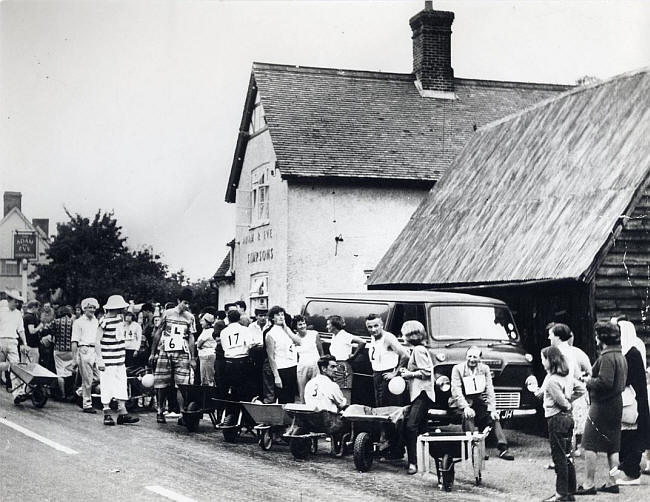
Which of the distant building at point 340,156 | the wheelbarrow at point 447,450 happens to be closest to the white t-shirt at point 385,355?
the wheelbarrow at point 447,450

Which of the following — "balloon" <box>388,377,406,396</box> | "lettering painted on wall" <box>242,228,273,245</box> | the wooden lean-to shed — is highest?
"lettering painted on wall" <box>242,228,273,245</box>

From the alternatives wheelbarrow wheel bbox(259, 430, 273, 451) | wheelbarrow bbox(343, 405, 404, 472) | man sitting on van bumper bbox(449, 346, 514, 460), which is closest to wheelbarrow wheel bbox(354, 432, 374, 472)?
wheelbarrow bbox(343, 405, 404, 472)

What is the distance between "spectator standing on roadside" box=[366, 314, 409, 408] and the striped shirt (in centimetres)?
478

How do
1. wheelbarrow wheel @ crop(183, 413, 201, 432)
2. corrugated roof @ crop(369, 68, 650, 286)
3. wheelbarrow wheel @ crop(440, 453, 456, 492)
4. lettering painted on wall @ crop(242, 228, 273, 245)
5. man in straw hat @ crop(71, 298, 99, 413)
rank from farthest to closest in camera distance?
lettering painted on wall @ crop(242, 228, 273, 245) → man in straw hat @ crop(71, 298, 99, 413) → corrugated roof @ crop(369, 68, 650, 286) → wheelbarrow wheel @ crop(183, 413, 201, 432) → wheelbarrow wheel @ crop(440, 453, 456, 492)

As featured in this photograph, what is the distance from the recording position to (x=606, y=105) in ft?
60.7

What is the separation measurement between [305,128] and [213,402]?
14830 mm

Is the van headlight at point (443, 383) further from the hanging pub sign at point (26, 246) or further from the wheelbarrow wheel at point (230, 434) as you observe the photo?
the hanging pub sign at point (26, 246)

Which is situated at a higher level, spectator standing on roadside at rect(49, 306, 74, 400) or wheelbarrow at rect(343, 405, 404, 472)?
spectator standing on roadside at rect(49, 306, 74, 400)

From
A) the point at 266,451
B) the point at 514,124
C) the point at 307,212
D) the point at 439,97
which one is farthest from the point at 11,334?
the point at 439,97

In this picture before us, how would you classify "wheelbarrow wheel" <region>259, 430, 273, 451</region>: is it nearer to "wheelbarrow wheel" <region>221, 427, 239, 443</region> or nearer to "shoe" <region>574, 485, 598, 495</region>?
"wheelbarrow wheel" <region>221, 427, 239, 443</region>

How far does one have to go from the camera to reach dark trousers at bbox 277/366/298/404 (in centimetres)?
1367

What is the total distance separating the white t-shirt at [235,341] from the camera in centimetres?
1399

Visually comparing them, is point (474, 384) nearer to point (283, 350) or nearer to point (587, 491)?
point (587, 491)

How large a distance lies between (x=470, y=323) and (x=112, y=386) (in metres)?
5.73
